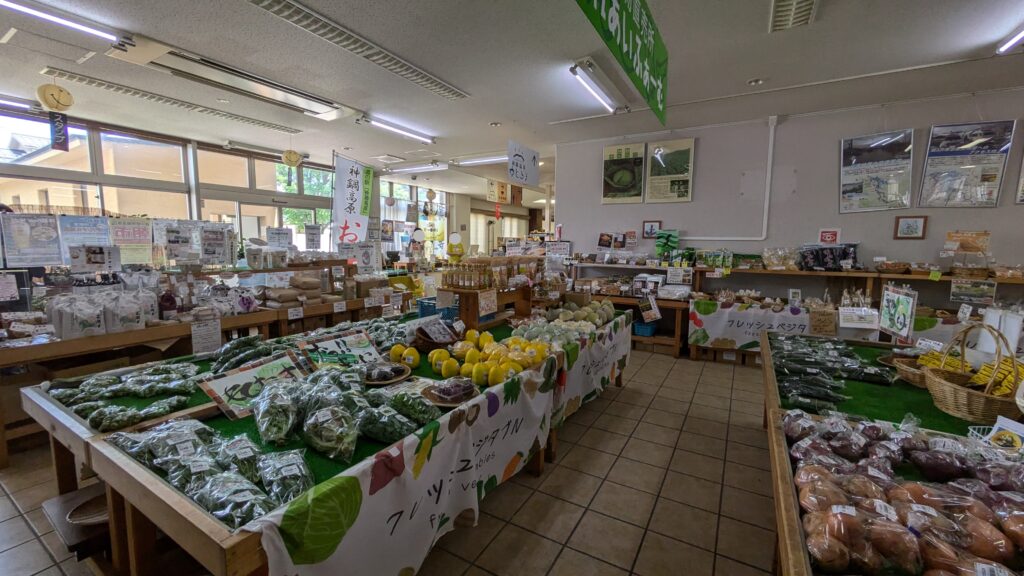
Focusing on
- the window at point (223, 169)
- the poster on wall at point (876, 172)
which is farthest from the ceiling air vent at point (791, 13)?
the window at point (223, 169)

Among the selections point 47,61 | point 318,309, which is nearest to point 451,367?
point 318,309

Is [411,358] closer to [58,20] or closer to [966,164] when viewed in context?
[58,20]

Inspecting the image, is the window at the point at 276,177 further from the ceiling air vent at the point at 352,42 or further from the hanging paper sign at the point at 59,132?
→ the ceiling air vent at the point at 352,42

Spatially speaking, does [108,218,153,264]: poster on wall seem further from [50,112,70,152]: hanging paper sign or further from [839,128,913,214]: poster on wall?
[839,128,913,214]: poster on wall

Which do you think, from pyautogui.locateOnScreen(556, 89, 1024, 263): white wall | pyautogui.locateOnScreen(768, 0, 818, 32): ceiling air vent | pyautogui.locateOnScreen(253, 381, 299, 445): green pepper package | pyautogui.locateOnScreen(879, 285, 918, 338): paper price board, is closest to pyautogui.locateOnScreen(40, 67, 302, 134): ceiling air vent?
pyautogui.locateOnScreen(556, 89, 1024, 263): white wall

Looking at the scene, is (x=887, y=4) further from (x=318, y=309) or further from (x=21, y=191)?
(x=21, y=191)

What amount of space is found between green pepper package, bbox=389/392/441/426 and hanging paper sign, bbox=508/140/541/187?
3.53 meters

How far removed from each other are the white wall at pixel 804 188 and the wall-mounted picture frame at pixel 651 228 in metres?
0.08

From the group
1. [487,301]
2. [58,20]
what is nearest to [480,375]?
[487,301]

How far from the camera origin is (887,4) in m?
2.72

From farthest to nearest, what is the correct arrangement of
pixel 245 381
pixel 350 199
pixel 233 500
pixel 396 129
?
pixel 396 129, pixel 350 199, pixel 245 381, pixel 233 500

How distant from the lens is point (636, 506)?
7.45ft

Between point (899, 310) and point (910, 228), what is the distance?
3.36m

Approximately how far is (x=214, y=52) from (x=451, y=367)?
152 inches
